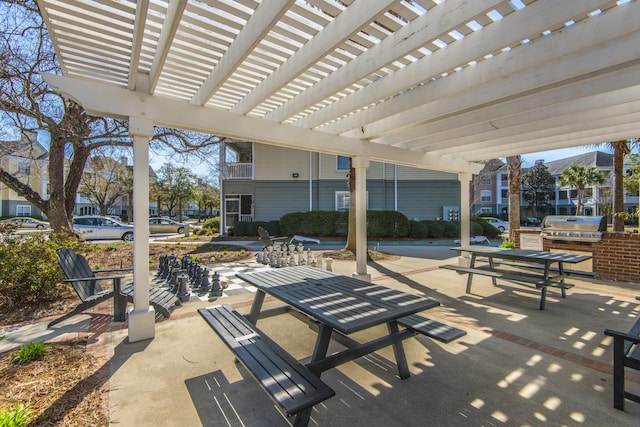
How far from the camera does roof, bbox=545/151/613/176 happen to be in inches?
1328

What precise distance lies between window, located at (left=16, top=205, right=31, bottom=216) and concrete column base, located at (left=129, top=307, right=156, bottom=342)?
43.8 metres

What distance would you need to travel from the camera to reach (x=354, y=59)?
11.3ft

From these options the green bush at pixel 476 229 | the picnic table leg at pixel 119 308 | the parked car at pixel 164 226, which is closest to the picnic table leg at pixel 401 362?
the picnic table leg at pixel 119 308

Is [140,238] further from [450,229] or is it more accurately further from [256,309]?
[450,229]

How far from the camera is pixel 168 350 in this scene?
330cm

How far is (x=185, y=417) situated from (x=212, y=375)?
580 millimetres

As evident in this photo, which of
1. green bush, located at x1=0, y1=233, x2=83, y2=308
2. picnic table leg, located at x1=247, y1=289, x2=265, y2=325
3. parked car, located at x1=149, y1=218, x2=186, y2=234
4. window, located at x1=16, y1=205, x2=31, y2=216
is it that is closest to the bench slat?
picnic table leg, located at x1=247, y1=289, x2=265, y2=325

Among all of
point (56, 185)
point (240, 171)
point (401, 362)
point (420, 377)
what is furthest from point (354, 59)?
point (240, 171)

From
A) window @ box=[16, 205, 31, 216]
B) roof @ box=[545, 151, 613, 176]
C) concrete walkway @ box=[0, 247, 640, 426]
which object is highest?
roof @ box=[545, 151, 613, 176]

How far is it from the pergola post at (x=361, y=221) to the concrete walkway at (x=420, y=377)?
1.84 m

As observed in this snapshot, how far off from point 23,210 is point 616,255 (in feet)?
161

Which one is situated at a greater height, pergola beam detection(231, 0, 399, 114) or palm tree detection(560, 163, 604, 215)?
palm tree detection(560, 163, 604, 215)

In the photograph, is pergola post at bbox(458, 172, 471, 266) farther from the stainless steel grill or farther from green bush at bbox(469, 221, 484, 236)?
green bush at bbox(469, 221, 484, 236)

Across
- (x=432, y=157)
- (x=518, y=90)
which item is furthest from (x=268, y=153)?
(x=518, y=90)
